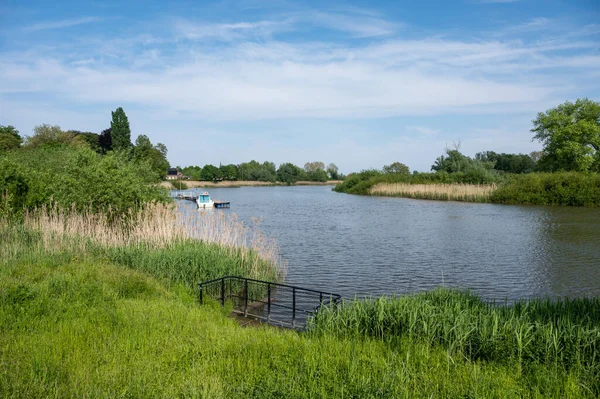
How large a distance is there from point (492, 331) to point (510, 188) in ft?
138

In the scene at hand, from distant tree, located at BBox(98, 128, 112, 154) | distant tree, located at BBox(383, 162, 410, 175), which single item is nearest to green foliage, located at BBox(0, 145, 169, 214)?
distant tree, located at BBox(98, 128, 112, 154)

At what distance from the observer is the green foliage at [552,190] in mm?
40438

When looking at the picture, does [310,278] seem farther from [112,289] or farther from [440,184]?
[440,184]

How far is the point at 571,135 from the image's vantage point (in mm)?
53312

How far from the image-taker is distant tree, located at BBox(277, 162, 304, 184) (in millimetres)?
126312

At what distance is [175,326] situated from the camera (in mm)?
6820

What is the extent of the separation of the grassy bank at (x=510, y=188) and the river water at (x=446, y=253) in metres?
9.80

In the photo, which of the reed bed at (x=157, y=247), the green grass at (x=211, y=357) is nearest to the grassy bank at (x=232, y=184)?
the reed bed at (x=157, y=247)

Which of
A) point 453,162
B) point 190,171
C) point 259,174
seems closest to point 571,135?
point 453,162

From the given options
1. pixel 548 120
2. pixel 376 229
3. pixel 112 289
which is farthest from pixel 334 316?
pixel 548 120

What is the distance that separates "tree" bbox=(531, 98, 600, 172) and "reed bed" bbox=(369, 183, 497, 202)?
12729 millimetres

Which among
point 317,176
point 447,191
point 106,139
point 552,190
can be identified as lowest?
point 447,191

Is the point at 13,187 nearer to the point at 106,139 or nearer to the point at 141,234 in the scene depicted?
the point at 141,234

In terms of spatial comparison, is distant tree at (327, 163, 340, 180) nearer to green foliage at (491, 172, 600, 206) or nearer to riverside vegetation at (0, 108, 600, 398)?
green foliage at (491, 172, 600, 206)
